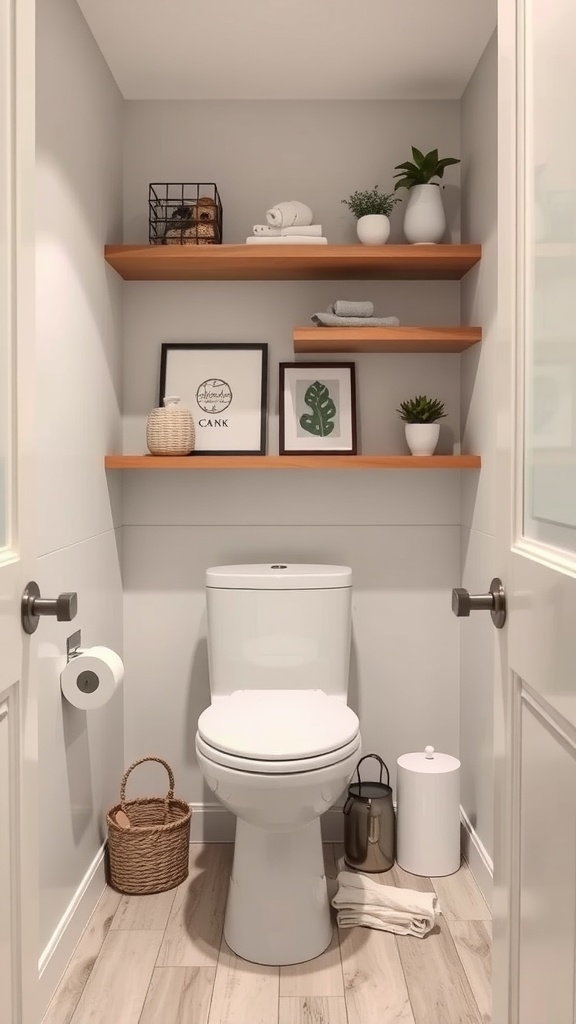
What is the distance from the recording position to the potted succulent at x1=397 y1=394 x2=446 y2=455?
2436 millimetres

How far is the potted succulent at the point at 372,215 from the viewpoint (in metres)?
2.40

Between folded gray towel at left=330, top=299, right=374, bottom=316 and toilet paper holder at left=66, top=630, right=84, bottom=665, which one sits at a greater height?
folded gray towel at left=330, top=299, right=374, bottom=316

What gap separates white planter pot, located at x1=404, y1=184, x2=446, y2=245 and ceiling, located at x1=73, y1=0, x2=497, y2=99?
0.33 metres

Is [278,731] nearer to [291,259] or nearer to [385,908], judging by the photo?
[385,908]

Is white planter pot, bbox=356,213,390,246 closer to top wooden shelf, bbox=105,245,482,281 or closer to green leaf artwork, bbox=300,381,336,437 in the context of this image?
top wooden shelf, bbox=105,245,482,281

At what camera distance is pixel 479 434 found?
93.1 inches

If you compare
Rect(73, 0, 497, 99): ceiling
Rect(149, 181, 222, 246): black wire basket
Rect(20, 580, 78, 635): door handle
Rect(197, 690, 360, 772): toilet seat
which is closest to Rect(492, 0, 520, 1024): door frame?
Rect(20, 580, 78, 635): door handle

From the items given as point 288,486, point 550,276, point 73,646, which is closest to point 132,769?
point 73,646

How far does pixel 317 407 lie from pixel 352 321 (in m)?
0.31

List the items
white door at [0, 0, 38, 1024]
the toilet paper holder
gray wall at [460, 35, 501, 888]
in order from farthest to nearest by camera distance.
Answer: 1. gray wall at [460, 35, 501, 888]
2. the toilet paper holder
3. white door at [0, 0, 38, 1024]

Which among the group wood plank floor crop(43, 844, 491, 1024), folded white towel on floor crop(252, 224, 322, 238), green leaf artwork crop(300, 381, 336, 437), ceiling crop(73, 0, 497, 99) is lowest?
wood plank floor crop(43, 844, 491, 1024)

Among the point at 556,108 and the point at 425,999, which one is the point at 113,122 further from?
the point at 425,999

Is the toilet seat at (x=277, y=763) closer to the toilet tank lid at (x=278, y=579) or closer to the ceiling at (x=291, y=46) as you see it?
the toilet tank lid at (x=278, y=579)


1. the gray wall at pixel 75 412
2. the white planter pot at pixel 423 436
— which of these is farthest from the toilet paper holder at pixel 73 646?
the white planter pot at pixel 423 436
